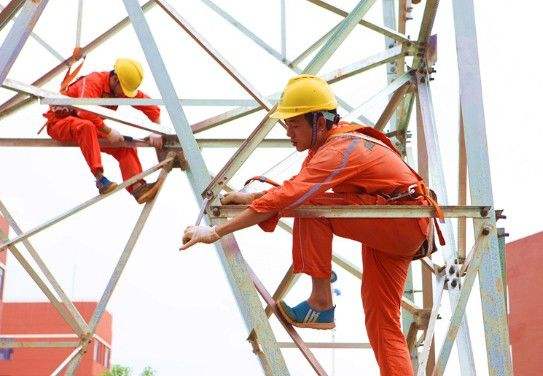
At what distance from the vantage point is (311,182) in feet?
20.4

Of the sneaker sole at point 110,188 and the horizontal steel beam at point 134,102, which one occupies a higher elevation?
the horizontal steel beam at point 134,102

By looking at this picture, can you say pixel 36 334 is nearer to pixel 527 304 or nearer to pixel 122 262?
pixel 527 304

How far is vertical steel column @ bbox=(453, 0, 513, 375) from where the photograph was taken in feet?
21.6

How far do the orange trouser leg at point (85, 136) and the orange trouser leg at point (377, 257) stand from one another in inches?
157

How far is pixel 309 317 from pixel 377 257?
26.9 inches

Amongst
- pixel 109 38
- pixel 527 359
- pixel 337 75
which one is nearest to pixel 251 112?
pixel 337 75

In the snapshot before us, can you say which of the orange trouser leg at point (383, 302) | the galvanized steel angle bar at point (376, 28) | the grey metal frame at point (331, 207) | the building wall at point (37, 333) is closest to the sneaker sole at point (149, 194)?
the grey metal frame at point (331, 207)

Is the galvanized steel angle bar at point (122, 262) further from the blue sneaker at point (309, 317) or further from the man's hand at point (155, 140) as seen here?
the blue sneaker at point (309, 317)

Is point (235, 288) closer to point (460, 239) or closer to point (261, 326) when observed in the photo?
point (261, 326)

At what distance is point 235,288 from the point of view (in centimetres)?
668

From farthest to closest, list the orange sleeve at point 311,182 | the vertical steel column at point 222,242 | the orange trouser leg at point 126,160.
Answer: the orange trouser leg at point 126,160
the vertical steel column at point 222,242
the orange sleeve at point 311,182

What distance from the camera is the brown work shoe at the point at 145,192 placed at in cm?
1040

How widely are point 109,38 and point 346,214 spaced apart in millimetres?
5114

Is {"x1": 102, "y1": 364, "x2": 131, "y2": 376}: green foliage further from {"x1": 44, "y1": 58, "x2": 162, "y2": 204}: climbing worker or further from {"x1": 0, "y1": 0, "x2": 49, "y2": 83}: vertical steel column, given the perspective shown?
{"x1": 0, "y1": 0, "x2": 49, "y2": 83}: vertical steel column
